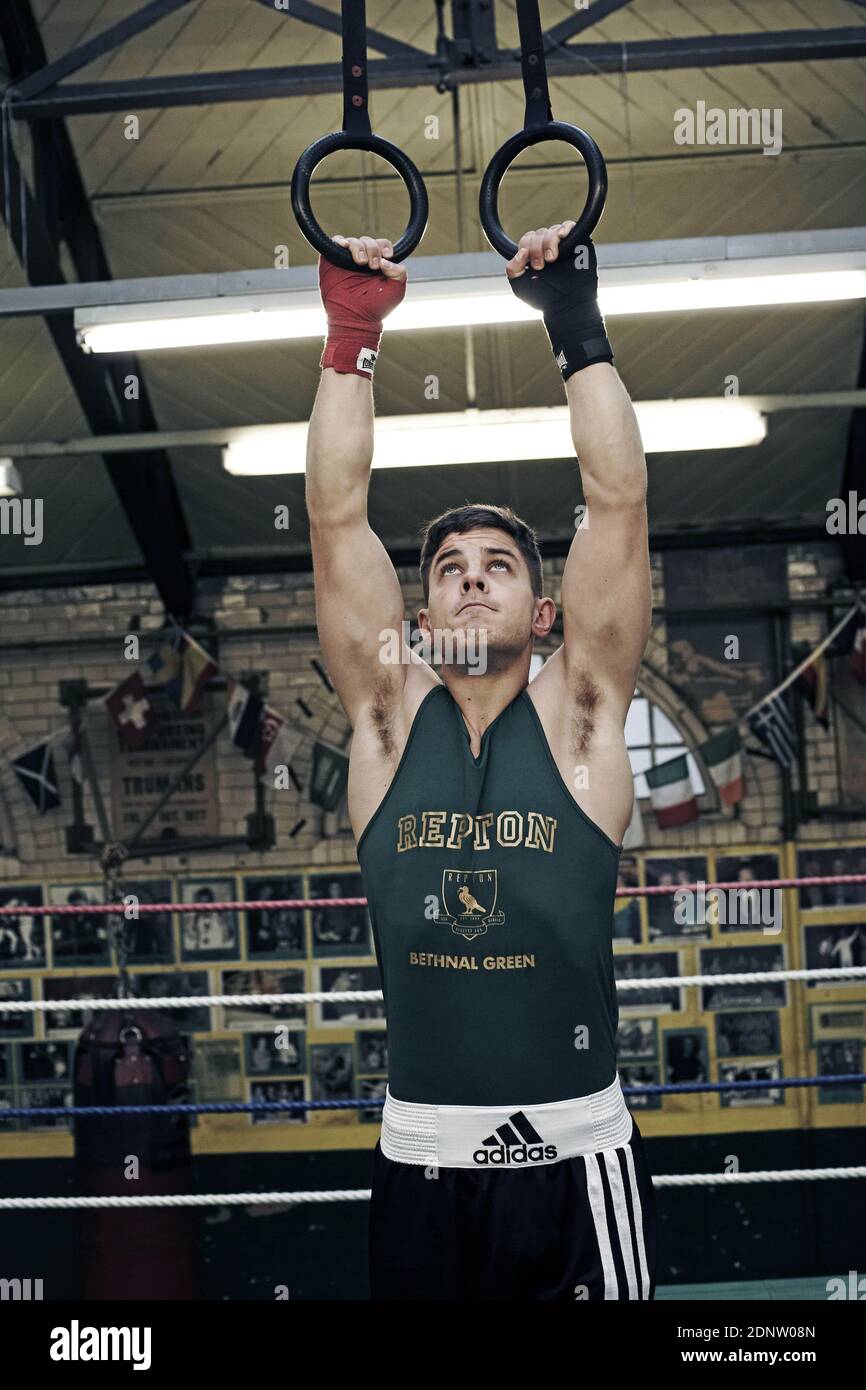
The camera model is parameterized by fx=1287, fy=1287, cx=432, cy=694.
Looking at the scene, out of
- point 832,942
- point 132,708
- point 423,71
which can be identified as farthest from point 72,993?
point 423,71

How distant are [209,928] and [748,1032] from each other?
306 cm

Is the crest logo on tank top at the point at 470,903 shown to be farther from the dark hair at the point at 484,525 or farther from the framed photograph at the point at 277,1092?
the framed photograph at the point at 277,1092

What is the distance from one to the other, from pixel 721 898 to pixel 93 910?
4.37 meters

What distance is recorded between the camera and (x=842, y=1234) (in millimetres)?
6738

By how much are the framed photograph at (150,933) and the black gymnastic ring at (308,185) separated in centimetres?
608

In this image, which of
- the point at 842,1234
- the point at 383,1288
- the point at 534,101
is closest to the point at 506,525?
the point at 534,101

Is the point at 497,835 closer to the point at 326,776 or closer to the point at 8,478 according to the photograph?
the point at 8,478

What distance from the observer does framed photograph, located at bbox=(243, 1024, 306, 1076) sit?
7180mm

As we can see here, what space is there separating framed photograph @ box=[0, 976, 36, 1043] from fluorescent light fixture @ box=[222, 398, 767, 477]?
370cm

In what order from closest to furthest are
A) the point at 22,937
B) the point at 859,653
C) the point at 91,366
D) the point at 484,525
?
the point at 484,525 → the point at 91,366 → the point at 859,653 → the point at 22,937

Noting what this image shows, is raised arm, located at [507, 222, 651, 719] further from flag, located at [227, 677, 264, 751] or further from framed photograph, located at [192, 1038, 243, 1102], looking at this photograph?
framed photograph, located at [192, 1038, 243, 1102]

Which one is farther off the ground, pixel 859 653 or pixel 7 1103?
pixel 859 653

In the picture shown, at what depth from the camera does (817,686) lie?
696cm

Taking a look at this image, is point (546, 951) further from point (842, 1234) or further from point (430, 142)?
point (842, 1234)
